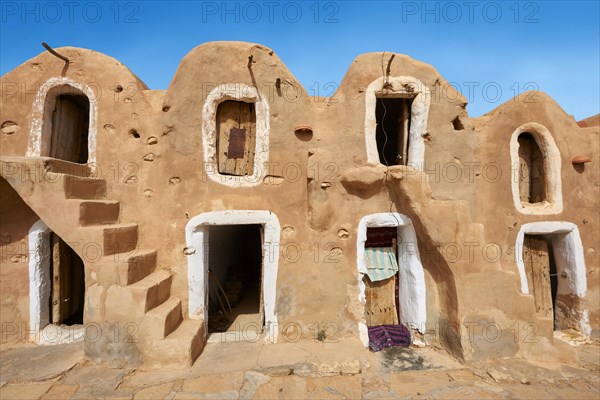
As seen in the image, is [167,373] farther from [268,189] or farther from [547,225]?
[547,225]

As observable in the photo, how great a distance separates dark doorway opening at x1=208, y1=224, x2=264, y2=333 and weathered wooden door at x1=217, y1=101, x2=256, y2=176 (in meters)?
1.44

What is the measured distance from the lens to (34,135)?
5.82 meters

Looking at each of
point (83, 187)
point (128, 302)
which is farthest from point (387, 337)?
point (83, 187)

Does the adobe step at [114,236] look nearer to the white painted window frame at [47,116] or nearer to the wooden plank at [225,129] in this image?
the white painted window frame at [47,116]

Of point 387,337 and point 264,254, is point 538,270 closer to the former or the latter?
point 387,337

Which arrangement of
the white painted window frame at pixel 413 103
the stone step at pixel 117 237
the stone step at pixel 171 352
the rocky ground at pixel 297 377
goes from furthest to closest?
the white painted window frame at pixel 413 103 < the stone step at pixel 117 237 < the stone step at pixel 171 352 < the rocky ground at pixel 297 377

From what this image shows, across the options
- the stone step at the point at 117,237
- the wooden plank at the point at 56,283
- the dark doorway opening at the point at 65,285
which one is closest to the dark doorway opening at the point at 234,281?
the stone step at the point at 117,237

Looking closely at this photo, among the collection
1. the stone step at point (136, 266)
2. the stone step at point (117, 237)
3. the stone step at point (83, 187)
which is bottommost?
the stone step at point (136, 266)

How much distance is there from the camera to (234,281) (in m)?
9.21

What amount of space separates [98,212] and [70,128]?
2.87 meters

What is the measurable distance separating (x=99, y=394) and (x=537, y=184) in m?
9.80

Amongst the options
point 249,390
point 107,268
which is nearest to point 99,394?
point 107,268

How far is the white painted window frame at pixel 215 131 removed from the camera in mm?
5758

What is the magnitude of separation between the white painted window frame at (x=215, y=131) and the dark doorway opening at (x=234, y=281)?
1147 mm
